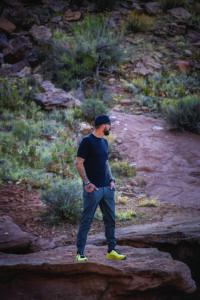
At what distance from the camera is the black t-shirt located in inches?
128

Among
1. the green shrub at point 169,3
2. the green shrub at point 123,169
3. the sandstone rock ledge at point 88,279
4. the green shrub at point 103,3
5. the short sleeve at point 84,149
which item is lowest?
the green shrub at point 123,169

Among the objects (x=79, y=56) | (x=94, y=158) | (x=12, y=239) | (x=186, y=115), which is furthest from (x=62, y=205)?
(x=79, y=56)

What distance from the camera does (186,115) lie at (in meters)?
10.4

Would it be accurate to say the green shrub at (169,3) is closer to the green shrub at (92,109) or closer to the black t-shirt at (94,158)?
the green shrub at (92,109)

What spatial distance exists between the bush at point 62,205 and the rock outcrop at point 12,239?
1062 millimetres

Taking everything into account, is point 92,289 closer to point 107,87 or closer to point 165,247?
point 165,247

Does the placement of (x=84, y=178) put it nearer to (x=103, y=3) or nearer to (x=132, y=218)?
(x=132, y=218)

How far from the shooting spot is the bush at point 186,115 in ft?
34.2

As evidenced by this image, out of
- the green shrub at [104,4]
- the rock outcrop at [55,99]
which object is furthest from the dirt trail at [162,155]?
the green shrub at [104,4]

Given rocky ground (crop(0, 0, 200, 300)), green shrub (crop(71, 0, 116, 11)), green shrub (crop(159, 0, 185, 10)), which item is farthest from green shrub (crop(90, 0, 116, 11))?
rocky ground (crop(0, 0, 200, 300))

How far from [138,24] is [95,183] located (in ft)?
56.2

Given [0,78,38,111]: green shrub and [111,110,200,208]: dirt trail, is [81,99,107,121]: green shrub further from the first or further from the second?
[0,78,38,111]: green shrub

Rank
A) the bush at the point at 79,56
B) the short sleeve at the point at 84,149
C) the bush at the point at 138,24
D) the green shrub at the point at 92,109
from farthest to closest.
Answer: the bush at the point at 138,24
the bush at the point at 79,56
the green shrub at the point at 92,109
the short sleeve at the point at 84,149

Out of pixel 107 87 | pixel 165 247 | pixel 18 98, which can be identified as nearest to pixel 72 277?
pixel 165 247
